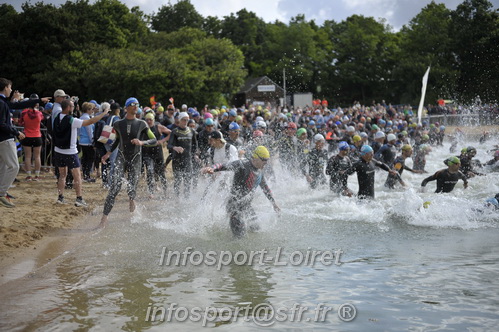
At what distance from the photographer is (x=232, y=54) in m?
37.1

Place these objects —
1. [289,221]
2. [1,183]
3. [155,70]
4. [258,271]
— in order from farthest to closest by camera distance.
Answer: [155,70]
[289,221]
[1,183]
[258,271]

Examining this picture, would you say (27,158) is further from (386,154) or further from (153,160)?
(386,154)

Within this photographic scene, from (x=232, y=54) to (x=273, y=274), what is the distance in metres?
31.9

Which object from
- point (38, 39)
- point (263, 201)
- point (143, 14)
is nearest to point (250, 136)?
point (263, 201)

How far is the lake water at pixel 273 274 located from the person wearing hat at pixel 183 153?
71 centimetres

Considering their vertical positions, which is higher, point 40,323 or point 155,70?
point 155,70

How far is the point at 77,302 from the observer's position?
5438mm

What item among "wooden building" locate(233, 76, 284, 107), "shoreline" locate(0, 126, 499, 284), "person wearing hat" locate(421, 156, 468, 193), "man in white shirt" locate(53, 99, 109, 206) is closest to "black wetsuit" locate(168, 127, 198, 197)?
"shoreline" locate(0, 126, 499, 284)

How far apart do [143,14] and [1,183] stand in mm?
40393

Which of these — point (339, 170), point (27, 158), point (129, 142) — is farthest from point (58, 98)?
point (339, 170)

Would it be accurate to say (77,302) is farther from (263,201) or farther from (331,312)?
(263,201)

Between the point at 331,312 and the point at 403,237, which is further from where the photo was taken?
the point at 403,237

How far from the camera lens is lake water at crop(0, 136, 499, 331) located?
5.22m

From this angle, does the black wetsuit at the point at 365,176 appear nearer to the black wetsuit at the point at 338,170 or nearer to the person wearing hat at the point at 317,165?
the black wetsuit at the point at 338,170
